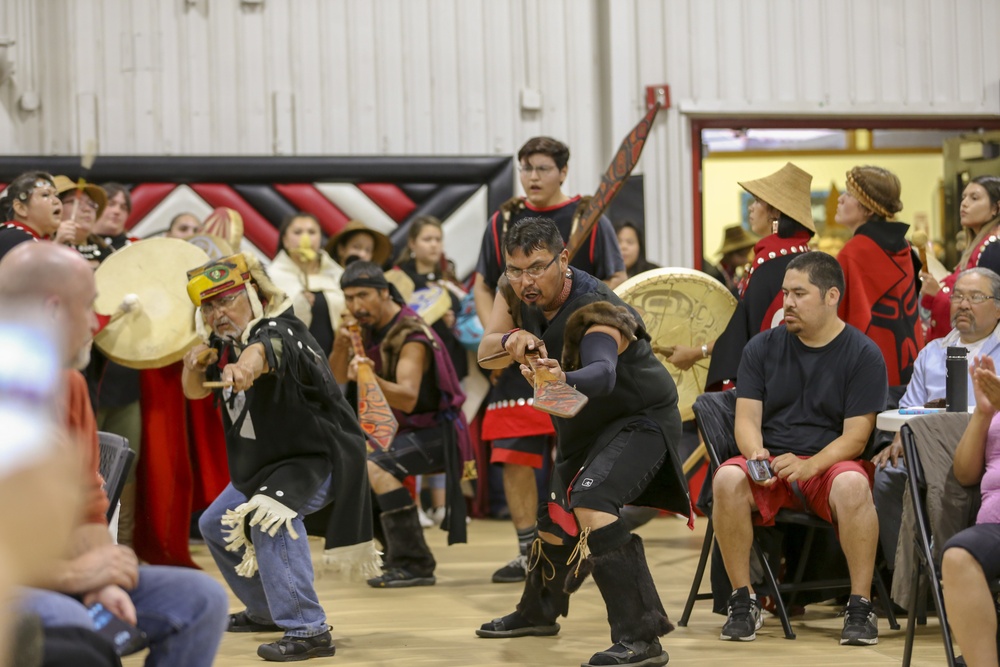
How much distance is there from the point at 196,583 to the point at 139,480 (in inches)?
129

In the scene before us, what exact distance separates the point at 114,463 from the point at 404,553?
2.29 meters

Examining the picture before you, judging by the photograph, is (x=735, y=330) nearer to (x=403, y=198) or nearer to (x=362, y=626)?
(x=362, y=626)

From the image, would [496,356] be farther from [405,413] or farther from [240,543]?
[405,413]

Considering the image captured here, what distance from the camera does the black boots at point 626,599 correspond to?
13.2 feet

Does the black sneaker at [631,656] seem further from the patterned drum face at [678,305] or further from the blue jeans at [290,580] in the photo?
the patterned drum face at [678,305]

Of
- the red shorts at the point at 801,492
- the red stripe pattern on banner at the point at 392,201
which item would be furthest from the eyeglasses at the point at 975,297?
the red stripe pattern on banner at the point at 392,201

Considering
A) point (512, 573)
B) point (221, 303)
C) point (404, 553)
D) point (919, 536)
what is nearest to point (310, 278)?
point (404, 553)

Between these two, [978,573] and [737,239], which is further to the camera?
[737,239]

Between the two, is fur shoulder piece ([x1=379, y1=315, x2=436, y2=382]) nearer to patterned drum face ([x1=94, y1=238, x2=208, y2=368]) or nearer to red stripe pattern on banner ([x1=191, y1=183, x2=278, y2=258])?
patterned drum face ([x1=94, y1=238, x2=208, y2=368])

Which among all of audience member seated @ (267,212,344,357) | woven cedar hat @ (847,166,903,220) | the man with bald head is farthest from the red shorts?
audience member seated @ (267,212,344,357)

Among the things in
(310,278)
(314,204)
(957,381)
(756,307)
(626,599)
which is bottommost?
(626,599)

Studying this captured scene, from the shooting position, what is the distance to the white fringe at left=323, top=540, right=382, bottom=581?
14.8ft

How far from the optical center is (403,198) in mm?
8461

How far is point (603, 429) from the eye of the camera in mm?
4168
